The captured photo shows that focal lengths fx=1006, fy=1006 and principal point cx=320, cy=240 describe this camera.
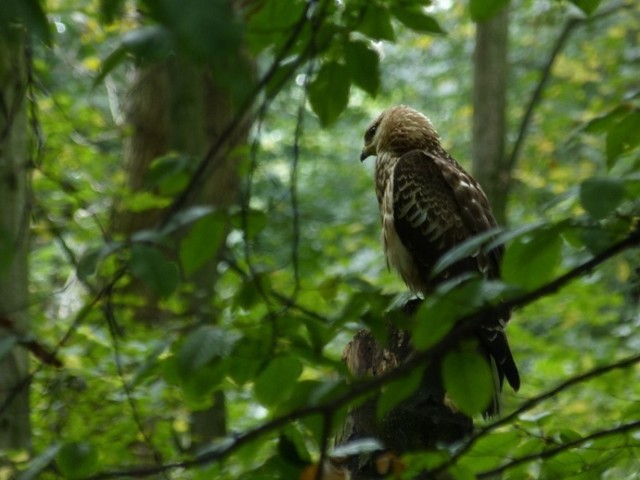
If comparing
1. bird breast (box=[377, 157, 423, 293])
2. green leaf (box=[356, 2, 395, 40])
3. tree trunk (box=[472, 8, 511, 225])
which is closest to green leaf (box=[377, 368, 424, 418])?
green leaf (box=[356, 2, 395, 40])

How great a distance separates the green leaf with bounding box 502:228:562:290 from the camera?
153cm

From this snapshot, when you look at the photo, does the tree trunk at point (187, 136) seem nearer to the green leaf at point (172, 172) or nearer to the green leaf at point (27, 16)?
the green leaf at point (172, 172)

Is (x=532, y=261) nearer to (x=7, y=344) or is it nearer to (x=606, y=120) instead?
(x=606, y=120)

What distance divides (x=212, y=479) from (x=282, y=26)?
920 millimetres

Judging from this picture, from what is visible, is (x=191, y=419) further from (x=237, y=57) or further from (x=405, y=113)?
(x=237, y=57)

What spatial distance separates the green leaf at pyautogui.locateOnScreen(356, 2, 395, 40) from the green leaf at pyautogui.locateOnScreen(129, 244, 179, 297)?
0.59m

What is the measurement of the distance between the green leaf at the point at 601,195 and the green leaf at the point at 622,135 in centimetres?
44

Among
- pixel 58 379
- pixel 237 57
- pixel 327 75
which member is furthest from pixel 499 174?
pixel 237 57

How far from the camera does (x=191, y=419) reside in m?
5.77

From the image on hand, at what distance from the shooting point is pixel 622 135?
1.86 metres

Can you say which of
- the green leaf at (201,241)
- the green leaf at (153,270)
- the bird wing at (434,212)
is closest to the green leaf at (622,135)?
the green leaf at (201,241)

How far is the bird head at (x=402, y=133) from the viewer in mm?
5184

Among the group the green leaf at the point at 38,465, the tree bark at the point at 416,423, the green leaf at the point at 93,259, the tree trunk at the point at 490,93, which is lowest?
the green leaf at the point at 38,465

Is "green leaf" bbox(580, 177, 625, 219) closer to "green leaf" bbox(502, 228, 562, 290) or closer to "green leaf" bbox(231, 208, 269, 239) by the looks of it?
"green leaf" bbox(502, 228, 562, 290)
